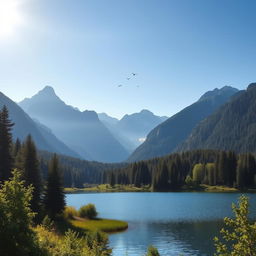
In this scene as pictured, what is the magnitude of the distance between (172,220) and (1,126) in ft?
137

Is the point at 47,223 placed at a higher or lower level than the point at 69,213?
higher

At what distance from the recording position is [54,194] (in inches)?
3019

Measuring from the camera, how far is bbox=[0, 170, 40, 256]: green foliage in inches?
754

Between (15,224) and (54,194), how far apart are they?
58.6m

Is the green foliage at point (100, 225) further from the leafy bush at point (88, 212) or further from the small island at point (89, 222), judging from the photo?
the leafy bush at point (88, 212)

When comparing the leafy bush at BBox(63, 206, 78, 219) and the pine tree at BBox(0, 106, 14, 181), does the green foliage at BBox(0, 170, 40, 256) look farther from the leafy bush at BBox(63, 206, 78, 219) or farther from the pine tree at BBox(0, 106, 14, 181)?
the leafy bush at BBox(63, 206, 78, 219)

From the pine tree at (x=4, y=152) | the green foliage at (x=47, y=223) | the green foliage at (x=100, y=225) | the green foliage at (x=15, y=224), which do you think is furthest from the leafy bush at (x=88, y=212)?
the green foliage at (x=15, y=224)

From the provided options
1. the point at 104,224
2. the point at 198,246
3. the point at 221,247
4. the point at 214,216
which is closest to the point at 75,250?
the point at 221,247

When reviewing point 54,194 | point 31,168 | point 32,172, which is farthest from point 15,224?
point 54,194

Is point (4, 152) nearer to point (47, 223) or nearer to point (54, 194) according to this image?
point (54, 194)

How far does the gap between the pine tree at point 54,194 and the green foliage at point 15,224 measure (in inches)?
2191

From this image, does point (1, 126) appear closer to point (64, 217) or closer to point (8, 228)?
point (64, 217)

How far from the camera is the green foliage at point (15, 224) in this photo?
19156 millimetres

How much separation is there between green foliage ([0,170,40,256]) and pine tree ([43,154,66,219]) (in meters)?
55.7
